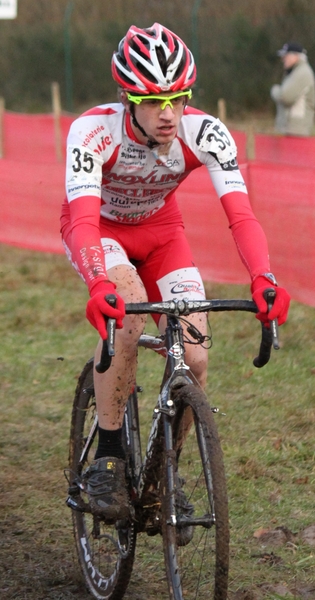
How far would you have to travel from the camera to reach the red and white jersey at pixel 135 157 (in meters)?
4.06

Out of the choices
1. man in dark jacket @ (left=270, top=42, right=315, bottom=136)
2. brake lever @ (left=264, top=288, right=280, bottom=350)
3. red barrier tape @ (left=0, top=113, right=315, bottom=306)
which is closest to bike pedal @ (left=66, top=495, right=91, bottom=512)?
brake lever @ (left=264, top=288, right=280, bottom=350)

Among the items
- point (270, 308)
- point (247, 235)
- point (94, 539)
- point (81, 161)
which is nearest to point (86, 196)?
point (81, 161)

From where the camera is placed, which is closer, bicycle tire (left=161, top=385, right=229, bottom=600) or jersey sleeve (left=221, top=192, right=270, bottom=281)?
bicycle tire (left=161, top=385, right=229, bottom=600)

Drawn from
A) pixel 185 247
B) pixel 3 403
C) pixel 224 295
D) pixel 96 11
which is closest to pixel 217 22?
pixel 96 11

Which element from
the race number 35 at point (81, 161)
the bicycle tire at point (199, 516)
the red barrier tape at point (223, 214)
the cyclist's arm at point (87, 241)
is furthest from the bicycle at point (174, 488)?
the red barrier tape at point (223, 214)

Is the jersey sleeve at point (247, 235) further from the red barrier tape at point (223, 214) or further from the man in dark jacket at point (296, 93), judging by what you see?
the man in dark jacket at point (296, 93)

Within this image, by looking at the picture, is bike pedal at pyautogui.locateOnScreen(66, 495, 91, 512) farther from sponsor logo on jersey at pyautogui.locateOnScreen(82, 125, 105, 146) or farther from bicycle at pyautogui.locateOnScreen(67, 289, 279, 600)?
sponsor logo on jersey at pyautogui.locateOnScreen(82, 125, 105, 146)

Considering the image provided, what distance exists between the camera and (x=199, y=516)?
351 cm

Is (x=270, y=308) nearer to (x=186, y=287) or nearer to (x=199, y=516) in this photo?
(x=186, y=287)

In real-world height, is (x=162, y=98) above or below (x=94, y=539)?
above

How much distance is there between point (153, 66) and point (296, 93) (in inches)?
413

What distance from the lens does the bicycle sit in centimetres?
331

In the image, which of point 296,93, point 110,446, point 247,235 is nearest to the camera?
point 247,235

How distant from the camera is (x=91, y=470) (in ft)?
13.3
